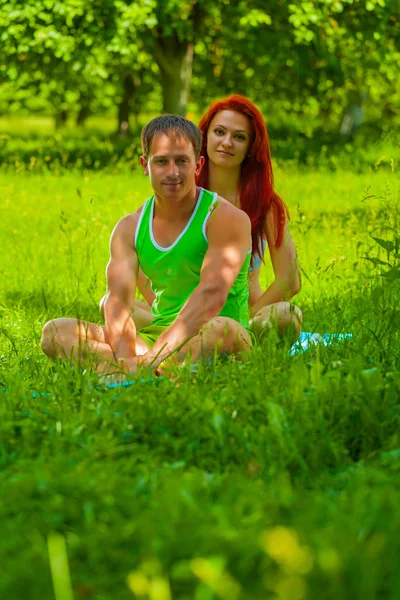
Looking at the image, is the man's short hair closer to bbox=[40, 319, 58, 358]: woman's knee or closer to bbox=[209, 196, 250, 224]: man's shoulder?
bbox=[209, 196, 250, 224]: man's shoulder

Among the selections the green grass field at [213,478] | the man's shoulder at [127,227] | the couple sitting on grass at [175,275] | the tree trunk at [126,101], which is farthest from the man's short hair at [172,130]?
the tree trunk at [126,101]

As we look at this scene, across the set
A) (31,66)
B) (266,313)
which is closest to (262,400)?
(266,313)

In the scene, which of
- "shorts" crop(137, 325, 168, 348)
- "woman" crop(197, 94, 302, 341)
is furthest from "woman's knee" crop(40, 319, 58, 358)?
"woman" crop(197, 94, 302, 341)

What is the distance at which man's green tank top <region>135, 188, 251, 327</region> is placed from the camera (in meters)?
4.41

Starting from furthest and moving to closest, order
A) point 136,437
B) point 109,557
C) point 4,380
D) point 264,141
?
1. point 264,141
2. point 4,380
3. point 136,437
4. point 109,557

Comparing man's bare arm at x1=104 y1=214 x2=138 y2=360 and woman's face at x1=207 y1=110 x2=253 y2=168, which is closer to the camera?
man's bare arm at x1=104 y1=214 x2=138 y2=360

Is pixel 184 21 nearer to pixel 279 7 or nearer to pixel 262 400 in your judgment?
pixel 279 7

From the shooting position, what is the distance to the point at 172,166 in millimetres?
4293

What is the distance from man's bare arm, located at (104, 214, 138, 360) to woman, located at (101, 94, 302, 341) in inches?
22.5

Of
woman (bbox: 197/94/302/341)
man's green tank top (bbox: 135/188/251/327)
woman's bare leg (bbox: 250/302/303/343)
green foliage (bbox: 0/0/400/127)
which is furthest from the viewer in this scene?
green foliage (bbox: 0/0/400/127)

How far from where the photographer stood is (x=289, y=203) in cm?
1029

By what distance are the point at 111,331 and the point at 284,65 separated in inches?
589

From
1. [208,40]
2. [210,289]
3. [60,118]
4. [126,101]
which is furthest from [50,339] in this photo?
[60,118]

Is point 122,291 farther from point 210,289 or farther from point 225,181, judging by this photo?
point 225,181
